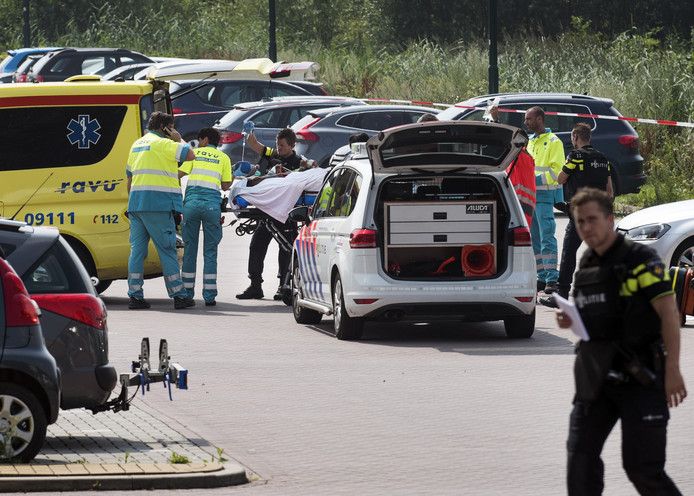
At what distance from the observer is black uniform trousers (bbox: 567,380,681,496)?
6828mm

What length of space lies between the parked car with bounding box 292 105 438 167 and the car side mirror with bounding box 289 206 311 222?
1104 cm

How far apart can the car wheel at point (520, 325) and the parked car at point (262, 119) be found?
45.9 ft

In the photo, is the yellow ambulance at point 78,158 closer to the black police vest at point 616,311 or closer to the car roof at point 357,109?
the car roof at point 357,109

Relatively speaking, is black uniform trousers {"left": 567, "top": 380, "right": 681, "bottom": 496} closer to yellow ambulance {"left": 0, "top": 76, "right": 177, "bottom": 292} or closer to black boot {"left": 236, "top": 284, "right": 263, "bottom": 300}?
→ yellow ambulance {"left": 0, "top": 76, "right": 177, "bottom": 292}

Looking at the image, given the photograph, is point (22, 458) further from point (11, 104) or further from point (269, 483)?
point (11, 104)

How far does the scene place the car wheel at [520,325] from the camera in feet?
49.6

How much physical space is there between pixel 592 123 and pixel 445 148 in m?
12.1

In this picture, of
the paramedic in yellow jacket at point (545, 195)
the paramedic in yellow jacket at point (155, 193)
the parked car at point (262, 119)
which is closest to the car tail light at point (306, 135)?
the parked car at point (262, 119)

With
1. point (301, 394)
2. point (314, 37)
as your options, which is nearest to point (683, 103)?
point (301, 394)

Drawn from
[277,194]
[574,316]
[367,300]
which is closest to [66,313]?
[574,316]

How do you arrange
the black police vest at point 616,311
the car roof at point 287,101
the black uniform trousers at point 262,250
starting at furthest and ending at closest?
the car roof at point 287,101, the black uniform trousers at point 262,250, the black police vest at point 616,311

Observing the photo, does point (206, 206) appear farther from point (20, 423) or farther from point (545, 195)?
point (20, 423)

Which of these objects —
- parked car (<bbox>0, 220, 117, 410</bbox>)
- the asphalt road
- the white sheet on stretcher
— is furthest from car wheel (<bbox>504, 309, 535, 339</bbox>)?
parked car (<bbox>0, 220, 117, 410</bbox>)

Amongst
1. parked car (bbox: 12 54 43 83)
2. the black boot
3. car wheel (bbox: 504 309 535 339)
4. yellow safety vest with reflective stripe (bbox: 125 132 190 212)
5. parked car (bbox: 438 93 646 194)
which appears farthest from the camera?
parked car (bbox: 12 54 43 83)
